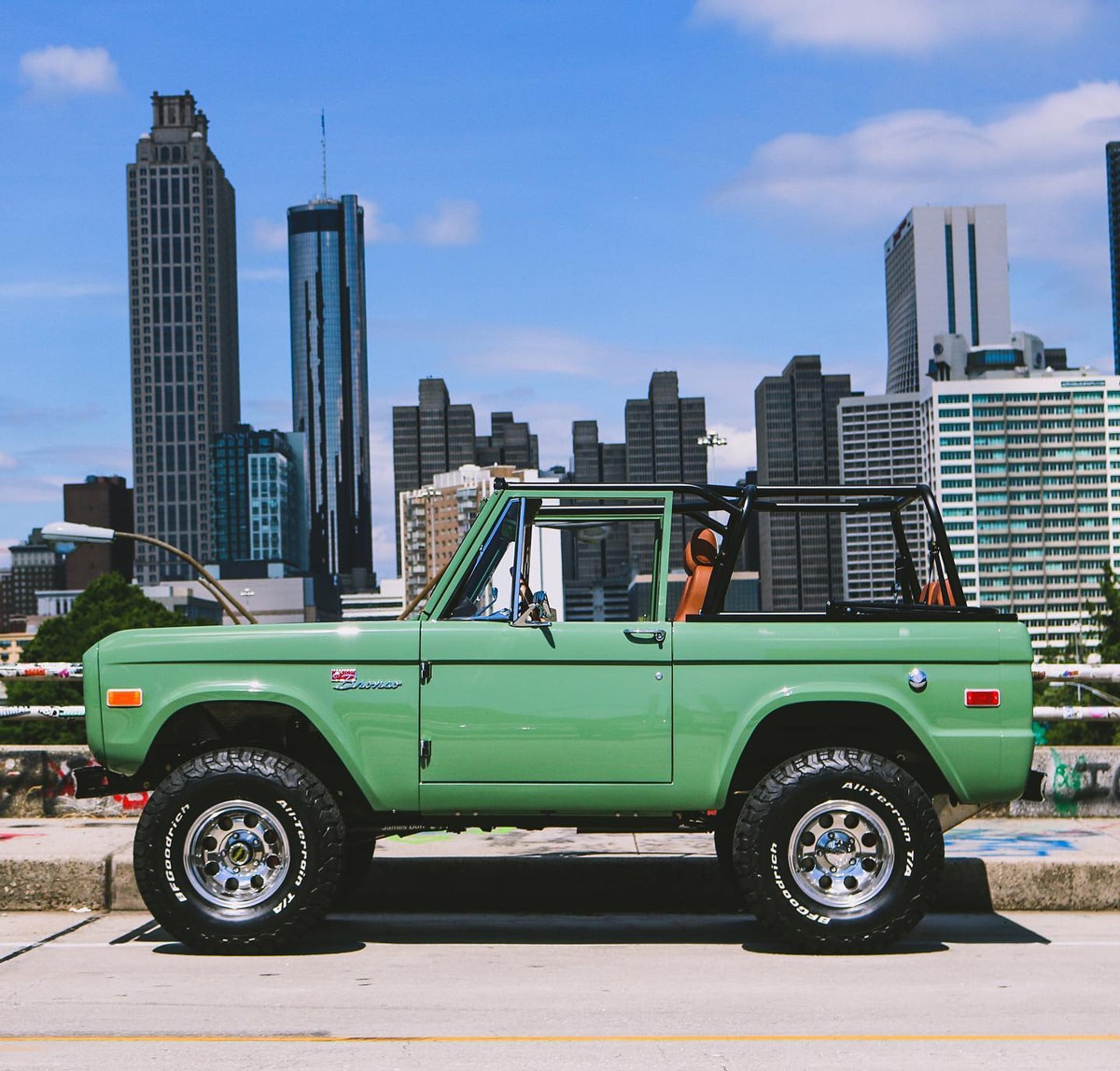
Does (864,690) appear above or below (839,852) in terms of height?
above

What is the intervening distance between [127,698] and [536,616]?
1.83m

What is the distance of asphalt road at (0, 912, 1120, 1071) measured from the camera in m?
5.11

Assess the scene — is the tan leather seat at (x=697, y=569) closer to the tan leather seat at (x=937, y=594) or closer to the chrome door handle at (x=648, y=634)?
the chrome door handle at (x=648, y=634)

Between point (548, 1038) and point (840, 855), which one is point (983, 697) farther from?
point (548, 1038)

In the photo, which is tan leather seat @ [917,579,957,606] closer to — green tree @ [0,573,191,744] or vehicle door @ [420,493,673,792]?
vehicle door @ [420,493,673,792]

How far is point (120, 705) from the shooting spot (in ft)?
22.2

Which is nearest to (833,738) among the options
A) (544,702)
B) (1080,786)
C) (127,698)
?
(544,702)

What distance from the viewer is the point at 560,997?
5895mm

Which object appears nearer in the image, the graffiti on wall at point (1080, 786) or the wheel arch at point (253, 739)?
the wheel arch at point (253, 739)

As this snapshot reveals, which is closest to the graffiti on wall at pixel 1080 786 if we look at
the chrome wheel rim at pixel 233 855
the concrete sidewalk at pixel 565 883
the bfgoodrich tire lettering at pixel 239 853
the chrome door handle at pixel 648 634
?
the concrete sidewalk at pixel 565 883

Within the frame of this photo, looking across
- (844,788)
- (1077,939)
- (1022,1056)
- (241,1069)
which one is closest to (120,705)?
(241,1069)

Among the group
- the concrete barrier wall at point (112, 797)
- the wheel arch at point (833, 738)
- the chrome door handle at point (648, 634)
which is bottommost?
the concrete barrier wall at point (112, 797)

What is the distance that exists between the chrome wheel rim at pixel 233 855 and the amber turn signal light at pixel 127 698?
0.58m

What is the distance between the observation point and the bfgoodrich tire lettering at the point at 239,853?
21.7 feet
